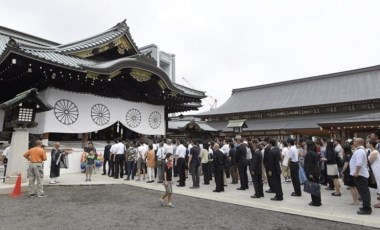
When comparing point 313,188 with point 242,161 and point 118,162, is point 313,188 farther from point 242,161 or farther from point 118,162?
point 118,162

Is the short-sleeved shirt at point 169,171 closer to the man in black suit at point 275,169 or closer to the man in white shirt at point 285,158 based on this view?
the man in black suit at point 275,169

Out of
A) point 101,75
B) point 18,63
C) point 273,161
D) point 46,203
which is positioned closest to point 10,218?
point 46,203

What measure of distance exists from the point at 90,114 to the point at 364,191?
45.9ft

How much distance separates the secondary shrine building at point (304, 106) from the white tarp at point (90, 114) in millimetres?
9387

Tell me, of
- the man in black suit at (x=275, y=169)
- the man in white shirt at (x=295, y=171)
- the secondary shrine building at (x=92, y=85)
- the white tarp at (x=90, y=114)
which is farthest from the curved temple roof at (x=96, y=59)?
the man in white shirt at (x=295, y=171)

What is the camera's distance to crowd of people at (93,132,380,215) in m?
6.51

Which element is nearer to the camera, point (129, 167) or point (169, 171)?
point (169, 171)

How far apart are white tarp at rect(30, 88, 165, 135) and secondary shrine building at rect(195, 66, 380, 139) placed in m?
9.39

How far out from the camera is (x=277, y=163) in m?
7.81

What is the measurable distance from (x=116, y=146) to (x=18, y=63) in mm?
5960

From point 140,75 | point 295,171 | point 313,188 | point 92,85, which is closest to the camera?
point 313,188

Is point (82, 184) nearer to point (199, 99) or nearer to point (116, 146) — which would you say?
point (116, 146)

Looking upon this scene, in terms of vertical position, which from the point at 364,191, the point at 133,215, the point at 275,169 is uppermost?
the point at 275,169

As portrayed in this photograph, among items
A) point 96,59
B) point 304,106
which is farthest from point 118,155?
point 304,106
